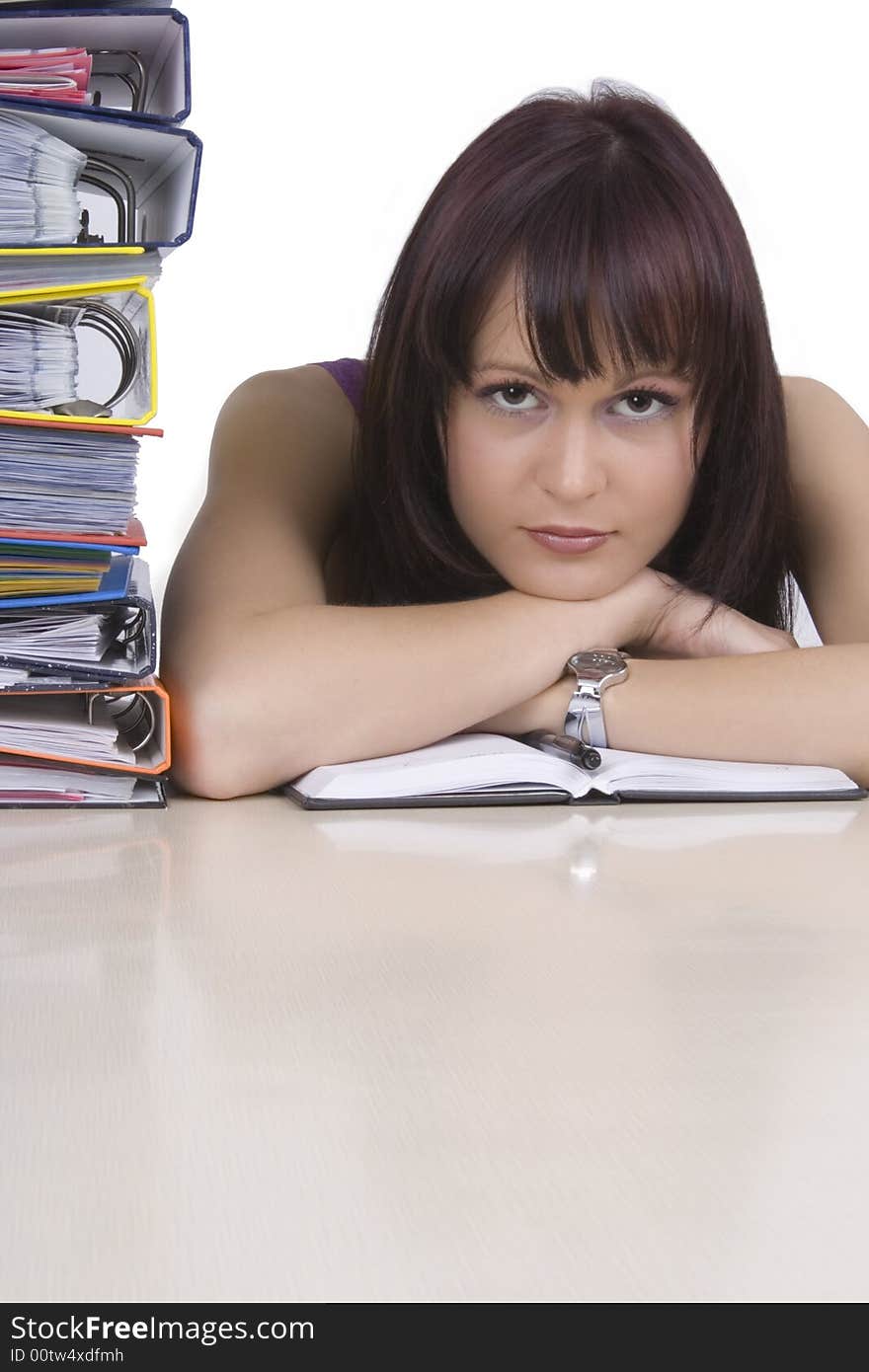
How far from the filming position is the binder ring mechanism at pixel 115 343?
3.52 ft

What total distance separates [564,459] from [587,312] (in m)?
0.13

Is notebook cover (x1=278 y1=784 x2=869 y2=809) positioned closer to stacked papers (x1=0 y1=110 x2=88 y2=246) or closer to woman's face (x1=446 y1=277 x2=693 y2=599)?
woman's face (x1=446 y1=277 x2=693 y2=599)

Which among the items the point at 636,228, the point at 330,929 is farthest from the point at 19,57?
the point at 330,929

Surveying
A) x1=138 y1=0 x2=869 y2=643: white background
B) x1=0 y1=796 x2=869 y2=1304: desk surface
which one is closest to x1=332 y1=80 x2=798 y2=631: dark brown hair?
x1=0 y1=796 x2=869 y2=1304: desk surface

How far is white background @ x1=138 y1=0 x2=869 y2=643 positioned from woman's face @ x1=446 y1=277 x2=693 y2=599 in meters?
2.09

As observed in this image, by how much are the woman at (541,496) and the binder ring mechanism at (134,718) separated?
28 mm

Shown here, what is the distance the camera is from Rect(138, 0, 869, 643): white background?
349 cm

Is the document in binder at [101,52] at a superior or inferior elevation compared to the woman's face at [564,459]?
superior

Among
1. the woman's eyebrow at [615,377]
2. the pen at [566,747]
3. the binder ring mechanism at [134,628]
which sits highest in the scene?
the woman's eyebrow at [615,377]

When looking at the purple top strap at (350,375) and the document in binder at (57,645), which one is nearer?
the document in binder at (57,645)

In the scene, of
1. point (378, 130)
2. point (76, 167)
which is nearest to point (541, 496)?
point (76, 167)

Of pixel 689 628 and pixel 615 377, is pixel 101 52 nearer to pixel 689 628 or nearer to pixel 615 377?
pixel 615 377

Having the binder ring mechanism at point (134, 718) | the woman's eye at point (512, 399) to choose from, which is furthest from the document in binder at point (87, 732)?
the woman's eye at point (512, 399)

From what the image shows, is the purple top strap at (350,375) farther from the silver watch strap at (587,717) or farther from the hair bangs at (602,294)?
the silver watch strap at (587,717)
